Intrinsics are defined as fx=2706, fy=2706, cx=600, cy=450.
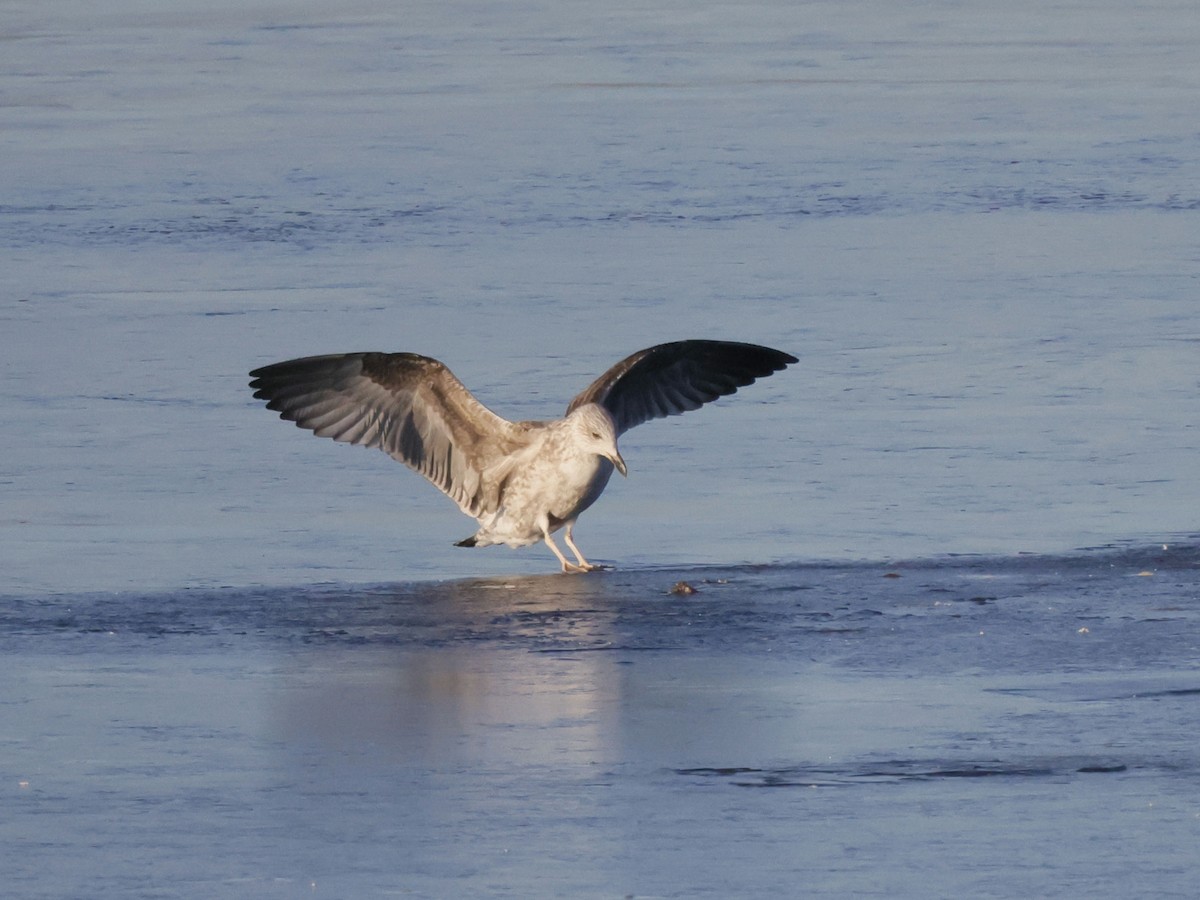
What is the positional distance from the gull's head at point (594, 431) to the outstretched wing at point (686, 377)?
62 centimetres

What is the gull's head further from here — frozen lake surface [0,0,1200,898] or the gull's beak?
frozen lake surface [0,0,1200,898]

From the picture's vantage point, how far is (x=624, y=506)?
958 centimetres

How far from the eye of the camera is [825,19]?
81.1 ft

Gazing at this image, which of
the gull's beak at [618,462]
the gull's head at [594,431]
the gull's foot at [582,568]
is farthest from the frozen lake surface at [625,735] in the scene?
the gull's head at [594,431]

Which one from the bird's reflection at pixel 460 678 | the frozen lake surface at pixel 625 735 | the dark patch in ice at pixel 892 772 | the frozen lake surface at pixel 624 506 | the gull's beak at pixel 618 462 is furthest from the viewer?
the gull's beak at pixel 618 462

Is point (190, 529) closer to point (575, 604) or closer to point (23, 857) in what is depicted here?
point (575, 604)

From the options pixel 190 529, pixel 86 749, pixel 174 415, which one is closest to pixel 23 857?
pixel 86 749

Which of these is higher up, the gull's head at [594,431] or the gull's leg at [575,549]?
the gull's head at [594,431]

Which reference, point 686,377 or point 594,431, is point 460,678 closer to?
point 594,431

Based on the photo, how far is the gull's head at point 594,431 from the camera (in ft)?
28.7

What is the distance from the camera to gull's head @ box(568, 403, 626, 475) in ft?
28.7

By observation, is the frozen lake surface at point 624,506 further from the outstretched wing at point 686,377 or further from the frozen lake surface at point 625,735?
the outstretched wing at point 686,377

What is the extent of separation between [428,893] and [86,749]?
140 centimetres

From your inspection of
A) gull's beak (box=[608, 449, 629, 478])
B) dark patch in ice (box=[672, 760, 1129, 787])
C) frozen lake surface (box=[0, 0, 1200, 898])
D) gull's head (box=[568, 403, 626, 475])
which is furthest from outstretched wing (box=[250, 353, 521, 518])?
dark patch in ice (box=[672, 760, 1129, 787])
